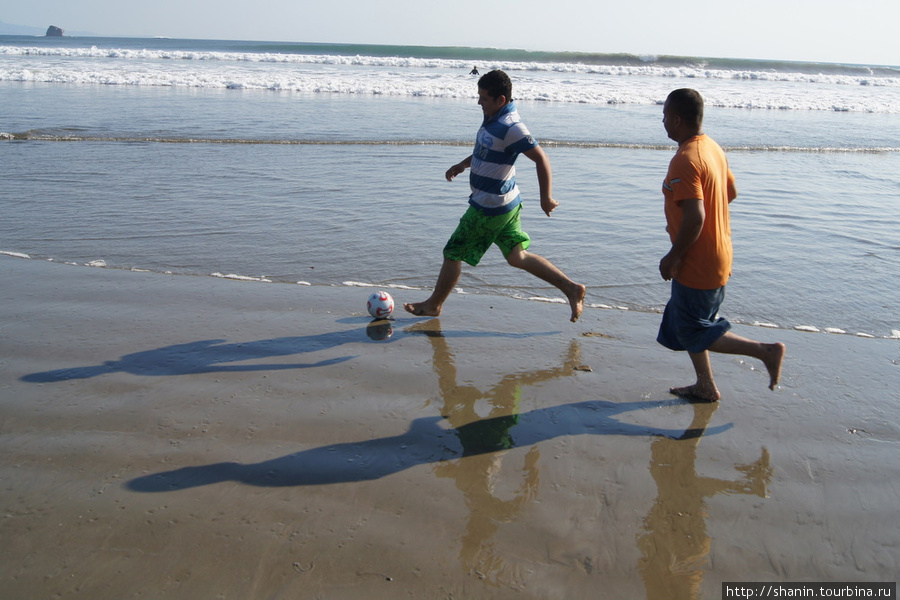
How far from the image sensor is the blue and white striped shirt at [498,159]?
482 centimetres

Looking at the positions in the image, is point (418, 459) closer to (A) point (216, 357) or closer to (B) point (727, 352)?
(A) point (216, 357)

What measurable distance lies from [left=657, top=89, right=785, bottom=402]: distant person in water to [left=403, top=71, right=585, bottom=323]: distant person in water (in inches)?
45.2

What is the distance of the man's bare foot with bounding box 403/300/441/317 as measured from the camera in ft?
17.0

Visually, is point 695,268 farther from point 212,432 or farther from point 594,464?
point 212,432

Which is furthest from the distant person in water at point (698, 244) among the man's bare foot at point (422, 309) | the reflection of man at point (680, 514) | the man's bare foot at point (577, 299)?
the man's bare foot at point (422, 309)

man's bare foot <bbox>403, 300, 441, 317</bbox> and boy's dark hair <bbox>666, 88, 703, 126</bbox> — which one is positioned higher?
boy's dark hair <bbox>666, 88, 703, 126</bbox>

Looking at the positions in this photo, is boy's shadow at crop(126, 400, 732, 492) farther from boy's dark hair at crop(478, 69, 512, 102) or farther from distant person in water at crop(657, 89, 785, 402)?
boy's dark hair at crop(478, 69, 512, 102)

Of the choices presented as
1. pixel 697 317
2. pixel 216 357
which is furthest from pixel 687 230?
pixel 216 357

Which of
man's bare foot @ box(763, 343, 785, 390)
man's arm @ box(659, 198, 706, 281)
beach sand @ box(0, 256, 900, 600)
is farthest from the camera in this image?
man's bare foot @ box(763, 343, 785, 390)

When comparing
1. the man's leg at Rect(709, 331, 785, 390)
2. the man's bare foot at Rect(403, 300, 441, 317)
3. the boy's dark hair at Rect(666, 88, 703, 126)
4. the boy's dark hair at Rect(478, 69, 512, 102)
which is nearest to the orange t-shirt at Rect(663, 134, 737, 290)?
the boy's dark hair at Rect(666, 88, 703, 126)

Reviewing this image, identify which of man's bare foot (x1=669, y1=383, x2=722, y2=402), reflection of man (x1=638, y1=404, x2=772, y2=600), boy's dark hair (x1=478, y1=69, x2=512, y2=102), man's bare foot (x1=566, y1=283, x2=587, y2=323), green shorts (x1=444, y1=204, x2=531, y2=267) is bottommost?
A: reflection of man (x1=638, y1=404, x2=772, y2=600)

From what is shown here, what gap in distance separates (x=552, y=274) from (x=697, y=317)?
4.55 ft

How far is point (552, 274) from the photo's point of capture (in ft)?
16.9

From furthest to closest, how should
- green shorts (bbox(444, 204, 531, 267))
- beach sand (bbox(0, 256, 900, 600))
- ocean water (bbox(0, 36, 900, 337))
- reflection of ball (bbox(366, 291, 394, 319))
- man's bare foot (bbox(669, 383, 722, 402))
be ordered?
ocean water (bbox(0, 36, 900, 337))
reflection of ball (bbox(366, 291, 394, 319))
green shorts (bbox(444, 204, 531, 267))
man's bare foot (bbox(669, 383, 722, 402))
beach sand (bbox(0, 256, 900, 600))
